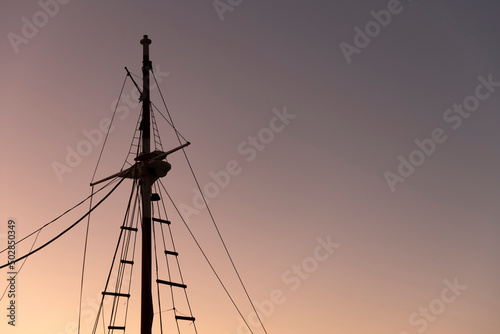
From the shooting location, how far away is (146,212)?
110 ft

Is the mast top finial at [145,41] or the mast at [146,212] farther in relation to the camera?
the mast top finial at [145,41]

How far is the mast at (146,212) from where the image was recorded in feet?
100

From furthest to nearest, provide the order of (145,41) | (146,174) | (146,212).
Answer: (145,41) → (146,174) → (146,212)

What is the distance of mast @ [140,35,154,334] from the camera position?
30.5 meters

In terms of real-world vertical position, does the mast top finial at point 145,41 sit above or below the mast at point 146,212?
above

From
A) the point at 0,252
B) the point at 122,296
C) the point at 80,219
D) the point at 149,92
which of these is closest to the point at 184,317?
the point at 122,296

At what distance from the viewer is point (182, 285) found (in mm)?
33281

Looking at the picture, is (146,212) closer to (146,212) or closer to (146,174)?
(146,212)

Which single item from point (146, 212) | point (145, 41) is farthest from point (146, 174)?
point (145, 41)

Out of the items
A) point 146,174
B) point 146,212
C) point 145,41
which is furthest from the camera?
point 145,41

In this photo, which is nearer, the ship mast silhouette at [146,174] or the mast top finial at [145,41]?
the ship mast silhouette at [146,174]

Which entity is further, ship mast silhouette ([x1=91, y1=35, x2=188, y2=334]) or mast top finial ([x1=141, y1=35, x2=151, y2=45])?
mast top finial ([x1=141, y1=35, x2=151, y2=45])

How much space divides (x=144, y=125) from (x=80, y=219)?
666 cm

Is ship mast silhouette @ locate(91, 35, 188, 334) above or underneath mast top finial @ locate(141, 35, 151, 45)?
underneath
